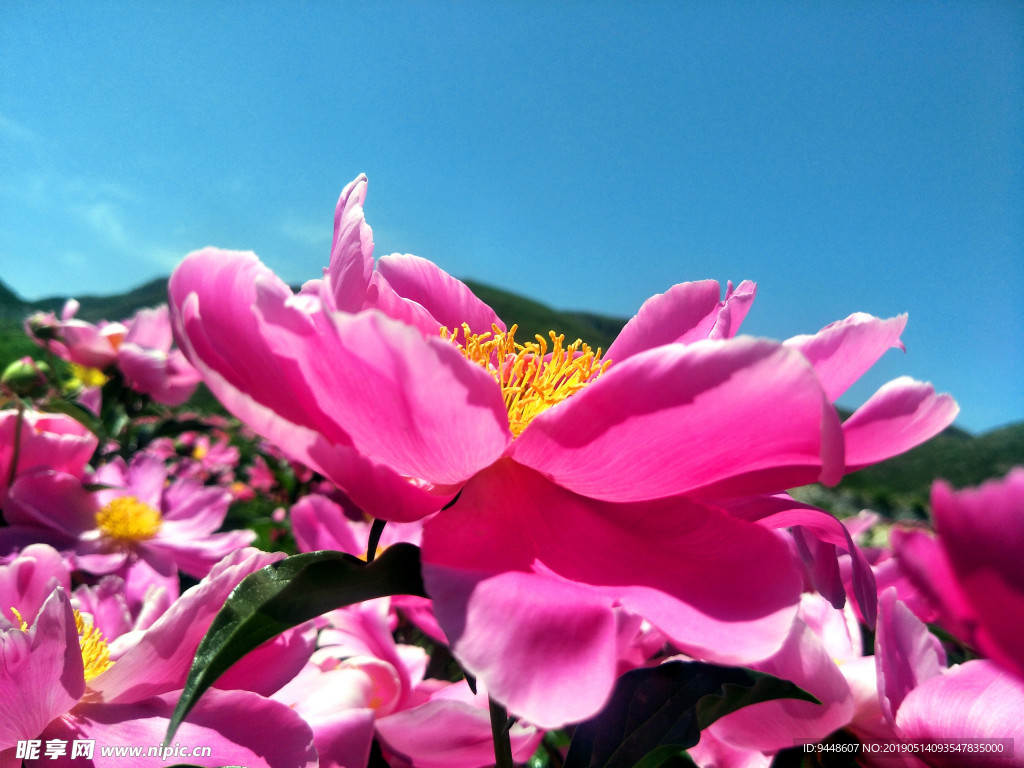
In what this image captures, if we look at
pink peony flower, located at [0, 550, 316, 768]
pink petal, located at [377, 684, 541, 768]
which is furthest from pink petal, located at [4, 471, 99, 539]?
pink petal, located at [377, 684, 541, 768]

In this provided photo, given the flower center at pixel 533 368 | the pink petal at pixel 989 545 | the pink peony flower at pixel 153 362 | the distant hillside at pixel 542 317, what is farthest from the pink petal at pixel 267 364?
the distant hillside at pixel 542 317

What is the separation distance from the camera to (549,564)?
42 centimetres

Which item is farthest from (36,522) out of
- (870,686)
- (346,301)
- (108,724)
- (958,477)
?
(958,477)

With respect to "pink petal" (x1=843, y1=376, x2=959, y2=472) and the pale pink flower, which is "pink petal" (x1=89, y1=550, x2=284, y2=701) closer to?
"pink petal" (x1=843, y1=376, x2=959, y2=472)

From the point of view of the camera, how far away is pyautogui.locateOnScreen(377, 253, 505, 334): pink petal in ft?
2.13

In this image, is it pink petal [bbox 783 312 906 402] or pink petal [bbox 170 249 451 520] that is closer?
pink petal [bbox 170 249 451 520]

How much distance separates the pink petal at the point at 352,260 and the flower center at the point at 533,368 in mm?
126

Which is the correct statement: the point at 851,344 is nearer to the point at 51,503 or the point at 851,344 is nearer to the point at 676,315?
the point at 676,315

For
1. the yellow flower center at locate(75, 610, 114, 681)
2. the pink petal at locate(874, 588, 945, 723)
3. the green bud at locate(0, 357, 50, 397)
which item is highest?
the green bud at locate(0, 357, 50, 397)

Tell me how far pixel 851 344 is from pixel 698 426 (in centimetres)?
18

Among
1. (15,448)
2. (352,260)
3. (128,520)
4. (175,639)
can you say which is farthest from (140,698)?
(128,520)

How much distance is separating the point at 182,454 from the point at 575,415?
3.90 metres

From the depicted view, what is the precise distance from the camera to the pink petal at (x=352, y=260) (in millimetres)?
474

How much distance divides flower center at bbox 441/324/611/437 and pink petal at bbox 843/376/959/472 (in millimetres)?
215
